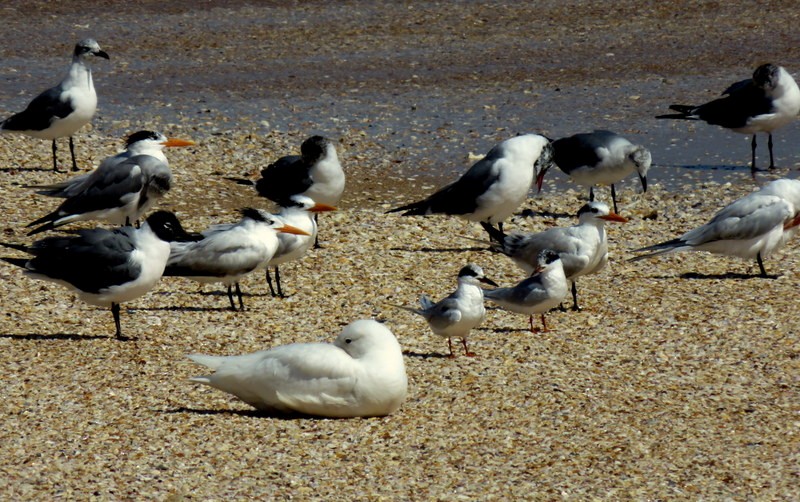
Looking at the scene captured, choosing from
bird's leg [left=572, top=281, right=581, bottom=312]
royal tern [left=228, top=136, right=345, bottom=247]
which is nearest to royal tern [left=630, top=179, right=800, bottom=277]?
bird's leg [left=572, top=281, right=581, bottom=312]

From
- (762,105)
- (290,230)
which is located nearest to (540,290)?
(290,230)

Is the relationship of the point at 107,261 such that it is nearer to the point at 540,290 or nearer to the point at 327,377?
the point at 327,377

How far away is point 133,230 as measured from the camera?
890cm

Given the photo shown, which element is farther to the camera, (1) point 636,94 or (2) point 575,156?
(1) point 636,94

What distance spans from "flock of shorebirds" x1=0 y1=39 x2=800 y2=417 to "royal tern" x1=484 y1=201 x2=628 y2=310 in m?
0.01

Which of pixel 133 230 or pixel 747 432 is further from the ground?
pixel 133 230

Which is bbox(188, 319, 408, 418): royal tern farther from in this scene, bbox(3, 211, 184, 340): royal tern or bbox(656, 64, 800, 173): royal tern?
bbox(656, 64, 800, 173): royal tern

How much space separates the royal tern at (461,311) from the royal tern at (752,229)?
256cm

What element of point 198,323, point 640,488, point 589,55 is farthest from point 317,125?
point 640,488

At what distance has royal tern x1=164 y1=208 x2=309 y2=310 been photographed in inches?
371

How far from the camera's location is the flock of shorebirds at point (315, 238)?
720 centimetres

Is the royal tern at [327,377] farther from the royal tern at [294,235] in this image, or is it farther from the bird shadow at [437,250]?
the bird shadow at [437,250]

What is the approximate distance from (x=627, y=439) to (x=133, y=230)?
3806mm

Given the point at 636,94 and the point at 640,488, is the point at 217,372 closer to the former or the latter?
the point at 640,488
